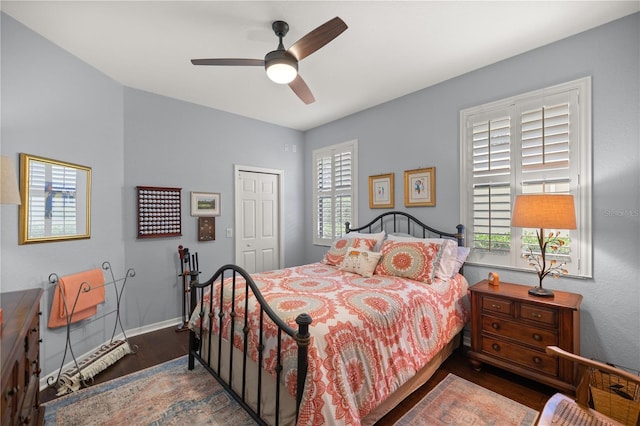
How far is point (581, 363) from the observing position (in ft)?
4.55

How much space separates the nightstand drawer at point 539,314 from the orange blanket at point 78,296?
3715 millimetres

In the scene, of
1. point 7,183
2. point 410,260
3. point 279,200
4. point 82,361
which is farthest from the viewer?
point 279,200

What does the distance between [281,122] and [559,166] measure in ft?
11.7

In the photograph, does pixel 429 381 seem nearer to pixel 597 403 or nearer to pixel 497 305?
pixel 497 305

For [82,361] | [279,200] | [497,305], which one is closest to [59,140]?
[82,361]

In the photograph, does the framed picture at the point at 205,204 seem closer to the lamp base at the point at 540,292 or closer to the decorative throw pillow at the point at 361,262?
the decorative throw pillow at the point at 361,262

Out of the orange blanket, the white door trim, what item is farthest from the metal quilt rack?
the white door trim

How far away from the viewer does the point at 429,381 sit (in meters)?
2.36

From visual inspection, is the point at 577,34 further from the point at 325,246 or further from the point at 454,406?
the point at 325,246

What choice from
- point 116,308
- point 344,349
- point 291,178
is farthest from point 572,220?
point 116,308

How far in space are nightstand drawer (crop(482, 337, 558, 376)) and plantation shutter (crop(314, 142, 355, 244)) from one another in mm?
2295

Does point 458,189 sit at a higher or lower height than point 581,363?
higher

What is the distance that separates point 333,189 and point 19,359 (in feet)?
12.2

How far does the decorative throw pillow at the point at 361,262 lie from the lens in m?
2.82
